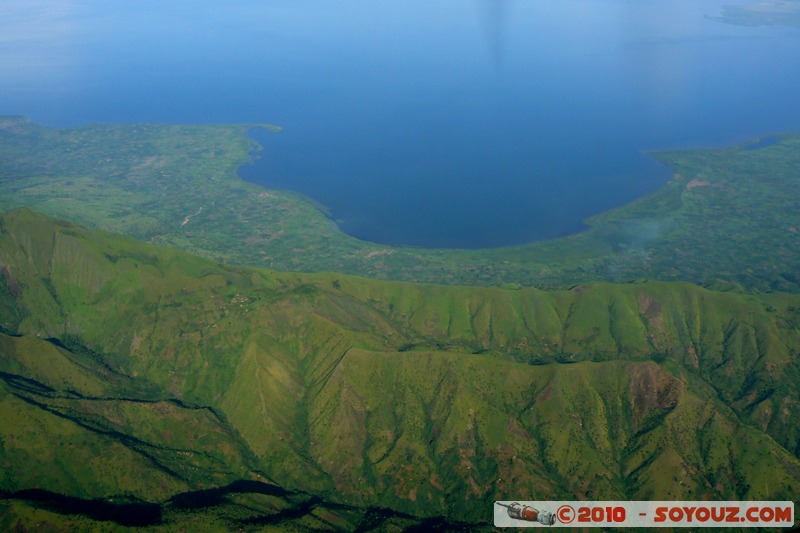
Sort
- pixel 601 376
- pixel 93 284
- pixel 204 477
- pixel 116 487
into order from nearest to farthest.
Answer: pixel 116 487, pixel 204 477, pixel 601 376, pixel 93 284

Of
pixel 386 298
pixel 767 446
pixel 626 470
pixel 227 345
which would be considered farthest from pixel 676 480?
pixel 227 345

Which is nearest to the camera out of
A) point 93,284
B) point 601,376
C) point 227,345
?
point 601,376

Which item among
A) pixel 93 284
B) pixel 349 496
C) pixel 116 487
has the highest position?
pixel 93 284

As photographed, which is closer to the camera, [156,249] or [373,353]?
[373,353]

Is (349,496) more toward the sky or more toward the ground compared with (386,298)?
more toward the ground

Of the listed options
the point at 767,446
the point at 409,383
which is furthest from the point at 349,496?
the point at 767,446

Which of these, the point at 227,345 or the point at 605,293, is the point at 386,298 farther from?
the point at 605,293

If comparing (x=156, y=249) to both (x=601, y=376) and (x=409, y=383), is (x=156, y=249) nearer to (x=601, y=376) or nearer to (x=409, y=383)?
(x=409, y=383)
